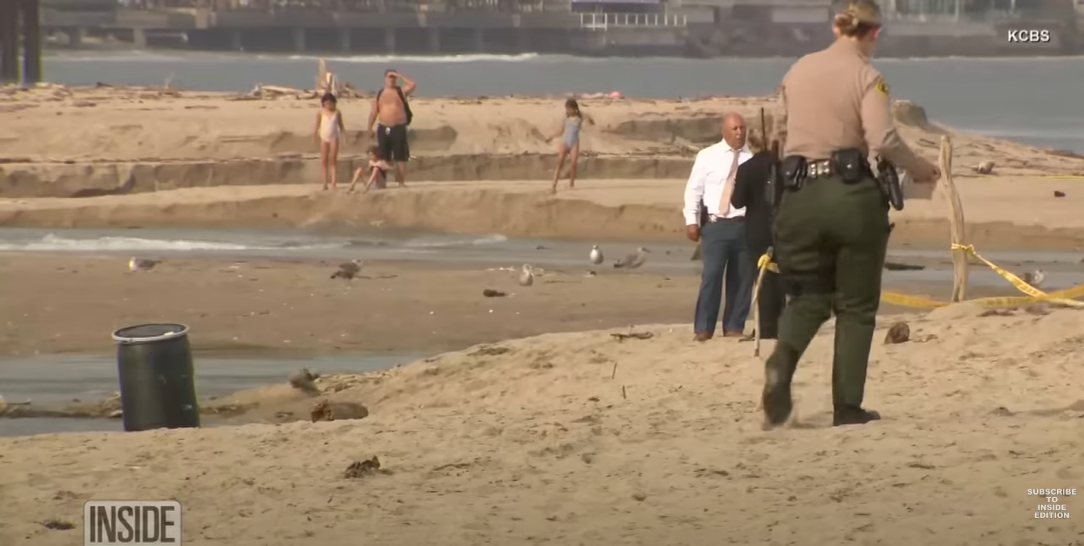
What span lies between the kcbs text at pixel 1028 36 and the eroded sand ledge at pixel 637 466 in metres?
143

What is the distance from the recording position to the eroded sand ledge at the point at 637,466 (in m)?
6.53

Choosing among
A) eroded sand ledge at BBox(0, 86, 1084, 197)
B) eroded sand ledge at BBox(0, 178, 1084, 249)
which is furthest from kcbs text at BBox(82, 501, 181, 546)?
eroded sand ledge at BBox(0, 86, 1084, 197)

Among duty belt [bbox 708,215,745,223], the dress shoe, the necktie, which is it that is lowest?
the dress shoe

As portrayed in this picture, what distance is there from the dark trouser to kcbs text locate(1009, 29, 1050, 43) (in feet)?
464

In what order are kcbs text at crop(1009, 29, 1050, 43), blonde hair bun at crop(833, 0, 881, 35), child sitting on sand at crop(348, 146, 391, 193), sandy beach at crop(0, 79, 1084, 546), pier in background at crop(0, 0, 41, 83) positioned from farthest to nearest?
kcbs text at crop(1009, 29, 1050, 43) → pier in background at crop(0, 0, 41, 83) → child sitting on sand at crop(348, 146, 391, 193) → blonde hair bun at crop(833, 0, 881, 35) → sandy beach at crop(0, 79, 1084, 546)

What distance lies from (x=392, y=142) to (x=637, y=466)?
695 inches

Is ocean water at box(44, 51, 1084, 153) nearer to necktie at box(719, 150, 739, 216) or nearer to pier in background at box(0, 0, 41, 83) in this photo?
pier in background at box(0, 0, 41, 83)

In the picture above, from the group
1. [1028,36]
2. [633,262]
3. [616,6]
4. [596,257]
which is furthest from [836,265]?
[1028,36]

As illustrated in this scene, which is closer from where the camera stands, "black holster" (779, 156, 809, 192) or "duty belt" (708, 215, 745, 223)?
"black holster" (779, 156, 809, 192)

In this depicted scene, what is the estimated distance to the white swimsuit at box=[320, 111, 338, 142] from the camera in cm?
2438

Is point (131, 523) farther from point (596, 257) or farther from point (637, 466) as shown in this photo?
point (596, 257)

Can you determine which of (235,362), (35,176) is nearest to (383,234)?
(35,176)

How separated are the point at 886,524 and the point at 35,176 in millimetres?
22924

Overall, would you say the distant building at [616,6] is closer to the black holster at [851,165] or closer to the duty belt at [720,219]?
the duty belt at [720,219]
